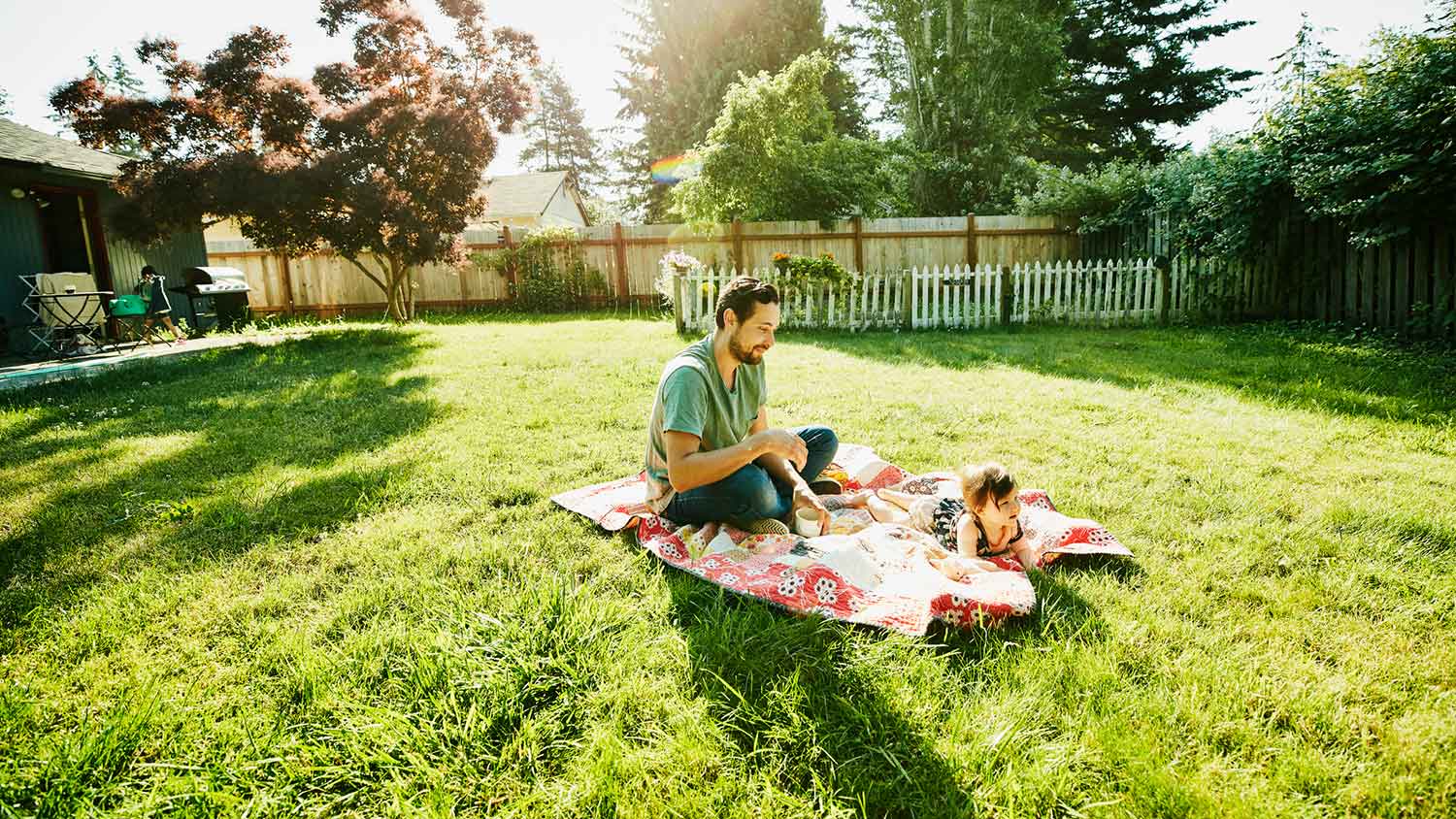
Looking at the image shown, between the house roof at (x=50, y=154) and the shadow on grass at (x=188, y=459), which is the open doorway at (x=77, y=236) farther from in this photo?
the shadow on grass at (x=188, y=459)

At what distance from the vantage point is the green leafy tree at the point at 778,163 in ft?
46.4

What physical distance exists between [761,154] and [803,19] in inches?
431

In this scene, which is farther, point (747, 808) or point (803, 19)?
point (803, 19)

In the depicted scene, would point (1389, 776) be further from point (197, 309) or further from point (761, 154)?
point (197, 309)

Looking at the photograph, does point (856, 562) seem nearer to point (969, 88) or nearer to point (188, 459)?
point (188, 459)

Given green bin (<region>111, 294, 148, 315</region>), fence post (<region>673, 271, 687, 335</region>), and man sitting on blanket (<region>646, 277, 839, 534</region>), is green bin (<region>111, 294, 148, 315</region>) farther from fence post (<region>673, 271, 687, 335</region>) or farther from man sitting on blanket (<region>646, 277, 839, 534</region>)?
man sitting on blanket (<region>646, 277, 839, 534</region>)

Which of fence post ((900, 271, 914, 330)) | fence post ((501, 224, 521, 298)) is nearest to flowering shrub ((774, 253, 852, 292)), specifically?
fence post ((900, 271, 914, 330))

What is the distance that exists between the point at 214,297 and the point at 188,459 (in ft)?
33.6

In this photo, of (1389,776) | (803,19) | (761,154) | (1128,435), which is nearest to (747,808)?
(1389,776)

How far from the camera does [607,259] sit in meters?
15.1

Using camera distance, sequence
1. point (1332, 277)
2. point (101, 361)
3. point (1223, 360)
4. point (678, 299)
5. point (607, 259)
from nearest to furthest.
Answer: point (1223, 360), point (101, 361), point (1332, 277), point (678, 299), point (607, 259)

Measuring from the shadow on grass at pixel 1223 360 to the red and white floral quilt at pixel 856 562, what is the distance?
3.61 m

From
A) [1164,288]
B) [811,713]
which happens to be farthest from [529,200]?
[811,713]

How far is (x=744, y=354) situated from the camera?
2.74 meters
